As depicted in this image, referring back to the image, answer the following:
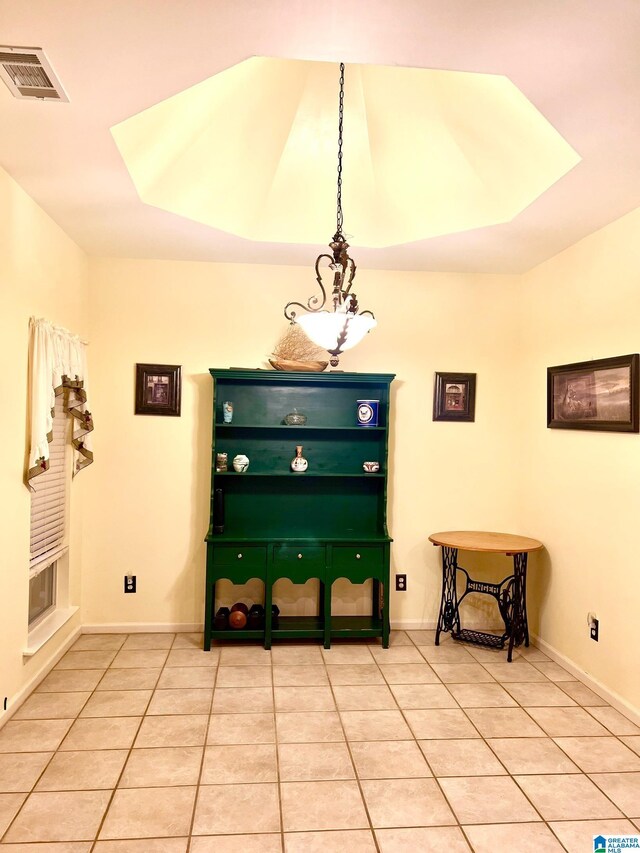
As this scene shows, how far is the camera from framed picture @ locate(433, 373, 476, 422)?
4246 mm

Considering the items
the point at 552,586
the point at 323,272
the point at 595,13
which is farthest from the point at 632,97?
the point at 552,586

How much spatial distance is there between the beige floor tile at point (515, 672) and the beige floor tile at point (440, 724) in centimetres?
57

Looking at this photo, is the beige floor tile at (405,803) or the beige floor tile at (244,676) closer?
the beige floor tile at (405,803)

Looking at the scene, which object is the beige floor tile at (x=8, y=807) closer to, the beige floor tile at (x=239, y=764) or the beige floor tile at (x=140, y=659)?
the beige floor tile at (x=239, y=764)

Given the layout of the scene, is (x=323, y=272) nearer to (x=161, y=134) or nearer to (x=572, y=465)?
(x=161, y=134)

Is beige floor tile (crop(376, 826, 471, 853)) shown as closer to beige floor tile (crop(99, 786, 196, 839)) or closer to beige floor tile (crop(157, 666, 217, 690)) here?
beige floor tile (crop(99, 786, 196, 839))

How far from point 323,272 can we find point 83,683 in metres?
3.09

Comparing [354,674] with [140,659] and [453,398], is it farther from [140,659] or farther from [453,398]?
[453,398]

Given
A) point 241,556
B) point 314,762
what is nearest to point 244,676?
point 241,556

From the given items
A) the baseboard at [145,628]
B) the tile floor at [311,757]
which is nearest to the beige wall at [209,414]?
the baseboard at [145,628]

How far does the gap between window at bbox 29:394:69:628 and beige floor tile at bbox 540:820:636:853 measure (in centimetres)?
281

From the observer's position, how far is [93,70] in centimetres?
196

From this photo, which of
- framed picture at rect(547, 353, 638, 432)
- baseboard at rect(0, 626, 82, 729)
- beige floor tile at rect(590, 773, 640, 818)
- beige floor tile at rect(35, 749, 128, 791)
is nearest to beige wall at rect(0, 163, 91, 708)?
baseboard at rect(0, 626, 82, 729)

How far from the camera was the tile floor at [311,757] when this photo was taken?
81.0 inches
